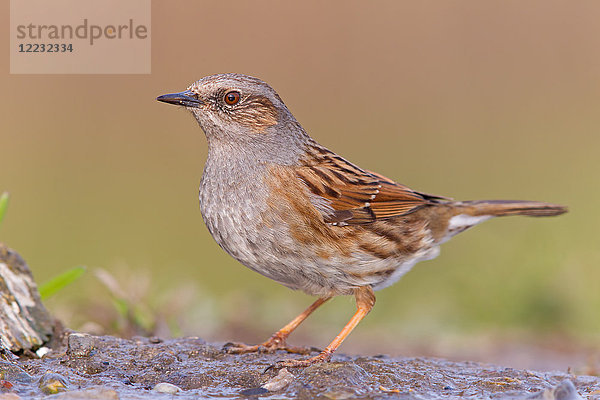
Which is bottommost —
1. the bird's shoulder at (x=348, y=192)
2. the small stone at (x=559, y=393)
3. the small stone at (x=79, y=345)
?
the small stone at (x=559, y=393)

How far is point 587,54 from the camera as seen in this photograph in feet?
51.5

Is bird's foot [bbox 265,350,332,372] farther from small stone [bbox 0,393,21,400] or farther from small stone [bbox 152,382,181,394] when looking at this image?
small stone [bbox 0,393,21,400]

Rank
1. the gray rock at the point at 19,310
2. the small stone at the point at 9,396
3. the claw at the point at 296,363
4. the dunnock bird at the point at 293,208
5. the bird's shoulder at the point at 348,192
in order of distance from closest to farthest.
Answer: the small stone at the point at 9,396, the claw at the point at 296,363, the gray rock at the point at 19,310, the dunnock bird at the point at 293,208, the bird's shoulder at the point at 348,192

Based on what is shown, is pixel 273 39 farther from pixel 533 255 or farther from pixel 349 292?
pixel 349 292

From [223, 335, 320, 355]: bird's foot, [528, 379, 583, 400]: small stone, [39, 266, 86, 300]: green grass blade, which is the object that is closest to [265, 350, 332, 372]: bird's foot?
[223, 335, 320, 355]: bird's foot

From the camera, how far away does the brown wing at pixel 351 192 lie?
532cm

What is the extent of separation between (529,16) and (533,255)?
27.3 ft

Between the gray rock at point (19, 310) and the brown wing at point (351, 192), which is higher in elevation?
the brown wing at point (351, 192)

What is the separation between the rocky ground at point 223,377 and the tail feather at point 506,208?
5.02 ft

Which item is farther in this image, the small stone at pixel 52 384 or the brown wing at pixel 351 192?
the brown wing at pixel 351 192

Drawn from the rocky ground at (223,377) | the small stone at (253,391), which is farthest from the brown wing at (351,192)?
the small stone at (253,391)

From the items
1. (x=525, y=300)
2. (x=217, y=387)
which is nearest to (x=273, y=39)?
(x=525, y=300)

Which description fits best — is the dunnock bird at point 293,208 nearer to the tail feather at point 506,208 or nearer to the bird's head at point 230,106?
the bird's head at point 230,106

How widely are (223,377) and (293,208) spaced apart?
3.87ft
